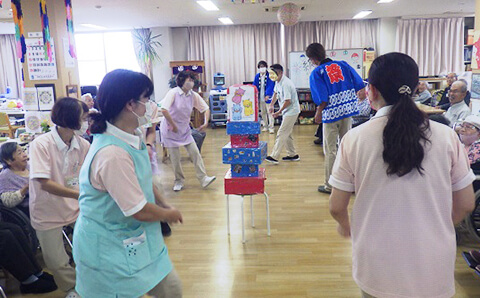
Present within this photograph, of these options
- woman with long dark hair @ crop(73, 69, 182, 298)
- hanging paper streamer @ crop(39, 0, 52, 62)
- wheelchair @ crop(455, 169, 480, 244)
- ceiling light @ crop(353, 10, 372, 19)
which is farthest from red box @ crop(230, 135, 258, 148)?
ceiling light @ crop(353, 10, 372, 19)

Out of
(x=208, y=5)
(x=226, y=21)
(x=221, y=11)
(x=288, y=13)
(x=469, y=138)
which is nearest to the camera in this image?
(x=469, y=138)

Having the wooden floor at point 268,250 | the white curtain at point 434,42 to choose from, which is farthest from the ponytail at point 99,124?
the white curtain at point 434,42

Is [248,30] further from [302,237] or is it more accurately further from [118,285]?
[118,285]

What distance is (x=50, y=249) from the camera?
2.36 metres

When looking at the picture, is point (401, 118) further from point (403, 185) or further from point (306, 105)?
point (306, 105)

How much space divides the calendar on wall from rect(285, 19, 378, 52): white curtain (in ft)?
25.1

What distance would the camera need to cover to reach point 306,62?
9.78 meters

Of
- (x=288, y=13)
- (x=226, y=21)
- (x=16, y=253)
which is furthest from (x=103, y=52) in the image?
(x=16, y=253)

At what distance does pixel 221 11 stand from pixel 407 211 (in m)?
7.58

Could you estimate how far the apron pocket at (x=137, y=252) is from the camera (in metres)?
1.42

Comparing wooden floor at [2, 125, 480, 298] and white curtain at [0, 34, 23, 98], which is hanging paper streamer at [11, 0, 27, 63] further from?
white curtain at [0, 34, 23, 98]

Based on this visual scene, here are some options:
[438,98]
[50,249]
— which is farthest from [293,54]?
[50,249]

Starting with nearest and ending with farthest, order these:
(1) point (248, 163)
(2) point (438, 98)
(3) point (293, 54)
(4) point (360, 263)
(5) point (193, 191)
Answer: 1. (4) point (360, 263)
2. (1) point (248, 163)
3. (5) point (193, 191)
4. (2) point (438, 98)
5. (3) point (293, 54)

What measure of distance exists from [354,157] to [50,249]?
1921 millimetres
